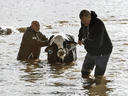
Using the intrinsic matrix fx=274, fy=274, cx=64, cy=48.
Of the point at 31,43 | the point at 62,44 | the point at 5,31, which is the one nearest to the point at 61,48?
the point at 62,44

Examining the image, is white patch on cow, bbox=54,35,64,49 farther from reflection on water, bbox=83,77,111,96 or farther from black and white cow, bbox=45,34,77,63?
reflection on water, bbox=83,77,111,96

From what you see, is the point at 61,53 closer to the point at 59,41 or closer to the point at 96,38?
the point at 59,41

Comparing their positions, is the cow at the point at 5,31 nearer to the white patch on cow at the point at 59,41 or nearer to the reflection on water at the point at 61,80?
the reflection on water at the point at 61,80

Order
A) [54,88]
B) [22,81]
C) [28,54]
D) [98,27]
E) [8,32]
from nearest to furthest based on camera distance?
[98,27], [54,88], [22,81], [28,54], [8,32]

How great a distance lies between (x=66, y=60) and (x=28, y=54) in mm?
1316

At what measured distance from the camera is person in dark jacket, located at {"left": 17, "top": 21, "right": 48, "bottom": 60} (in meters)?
8.56

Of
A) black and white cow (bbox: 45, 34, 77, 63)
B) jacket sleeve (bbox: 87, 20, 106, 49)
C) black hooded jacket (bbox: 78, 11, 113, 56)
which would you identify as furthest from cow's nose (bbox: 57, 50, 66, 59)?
jacket sleeve (bbox: 87, 20, 106, 49)

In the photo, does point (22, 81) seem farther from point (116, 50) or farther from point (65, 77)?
point (116, 50)

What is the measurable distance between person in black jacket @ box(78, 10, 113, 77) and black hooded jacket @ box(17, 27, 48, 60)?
267cm

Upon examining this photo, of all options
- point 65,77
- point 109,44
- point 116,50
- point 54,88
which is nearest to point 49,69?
point 65,77

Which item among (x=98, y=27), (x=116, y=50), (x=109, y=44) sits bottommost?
(x=116, y=50)

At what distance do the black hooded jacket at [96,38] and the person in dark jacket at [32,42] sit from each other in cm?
290

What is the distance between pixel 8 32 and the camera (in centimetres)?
1733

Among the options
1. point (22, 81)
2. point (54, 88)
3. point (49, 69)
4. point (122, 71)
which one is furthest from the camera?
point (49, 69)
